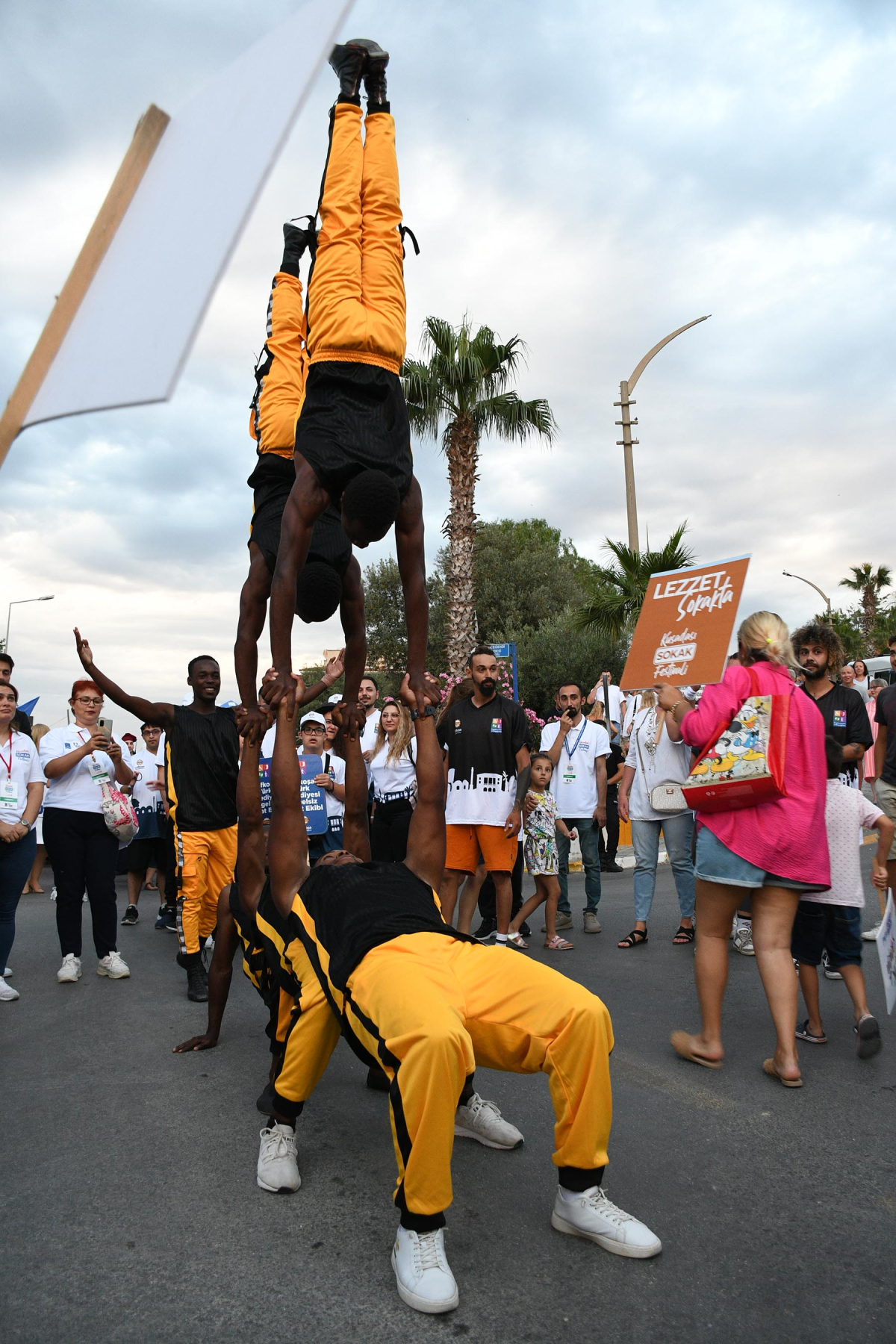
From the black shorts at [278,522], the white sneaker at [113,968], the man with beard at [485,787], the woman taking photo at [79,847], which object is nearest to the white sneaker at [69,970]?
the woman taking photo at [79,847]

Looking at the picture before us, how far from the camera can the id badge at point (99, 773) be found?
652 centimetres

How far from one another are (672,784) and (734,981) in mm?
1517

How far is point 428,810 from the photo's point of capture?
3.86 metres

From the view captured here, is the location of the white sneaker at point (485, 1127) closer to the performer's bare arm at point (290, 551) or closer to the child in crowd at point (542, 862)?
the performer's bare arm at point (290, 551)

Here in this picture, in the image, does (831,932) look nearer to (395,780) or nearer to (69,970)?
(395,780)

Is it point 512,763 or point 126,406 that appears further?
point 512,763

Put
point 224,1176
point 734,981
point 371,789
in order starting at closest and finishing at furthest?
point 224,1176, point 734,981, point 371,789

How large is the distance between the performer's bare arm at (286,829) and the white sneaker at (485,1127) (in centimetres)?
106

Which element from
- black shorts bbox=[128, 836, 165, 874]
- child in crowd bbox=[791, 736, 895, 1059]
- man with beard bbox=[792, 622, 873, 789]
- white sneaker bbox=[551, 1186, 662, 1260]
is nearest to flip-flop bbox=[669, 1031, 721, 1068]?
child in crowd bbox=[791, 736, 895, 1059]

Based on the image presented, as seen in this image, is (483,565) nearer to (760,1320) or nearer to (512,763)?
(512,763)

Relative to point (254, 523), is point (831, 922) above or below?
below

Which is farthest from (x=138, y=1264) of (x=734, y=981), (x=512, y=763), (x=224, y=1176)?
(x=512, y=763)

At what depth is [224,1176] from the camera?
3367 mm

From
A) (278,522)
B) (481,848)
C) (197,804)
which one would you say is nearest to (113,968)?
(197,804)
